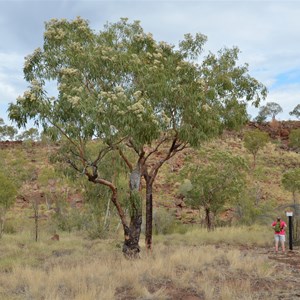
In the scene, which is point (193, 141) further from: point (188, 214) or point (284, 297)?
point (188, 214)

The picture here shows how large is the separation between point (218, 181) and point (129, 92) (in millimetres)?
14588

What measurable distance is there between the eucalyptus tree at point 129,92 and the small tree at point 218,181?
9.89m

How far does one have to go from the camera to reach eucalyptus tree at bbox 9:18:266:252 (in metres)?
10.9

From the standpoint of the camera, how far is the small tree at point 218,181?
83.1ft

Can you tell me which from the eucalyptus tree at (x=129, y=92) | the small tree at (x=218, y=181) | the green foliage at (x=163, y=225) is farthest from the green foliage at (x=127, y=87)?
the green foliage at (x=163, y=225)

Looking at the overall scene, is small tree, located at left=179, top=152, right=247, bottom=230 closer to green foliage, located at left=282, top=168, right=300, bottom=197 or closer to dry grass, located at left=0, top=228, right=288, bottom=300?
green foliage, located at left=282, top=168, right=300, bottom=197

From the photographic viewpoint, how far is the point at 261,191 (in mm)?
45094

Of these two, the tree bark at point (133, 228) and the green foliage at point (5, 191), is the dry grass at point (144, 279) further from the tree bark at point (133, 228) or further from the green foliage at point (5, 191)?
the green foliage at point (5, 191)

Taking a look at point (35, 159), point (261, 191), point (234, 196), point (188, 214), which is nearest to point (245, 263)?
point (234, 196)

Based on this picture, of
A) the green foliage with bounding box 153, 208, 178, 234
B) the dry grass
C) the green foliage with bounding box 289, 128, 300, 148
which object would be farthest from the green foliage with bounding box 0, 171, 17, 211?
the green foliage with bounding box 289, 128, 300, 148

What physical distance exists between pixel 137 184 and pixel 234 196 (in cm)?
1383

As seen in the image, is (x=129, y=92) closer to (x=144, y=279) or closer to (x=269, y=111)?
(x=144, y=279)

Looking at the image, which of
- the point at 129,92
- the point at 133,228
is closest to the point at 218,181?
the point at 133,228

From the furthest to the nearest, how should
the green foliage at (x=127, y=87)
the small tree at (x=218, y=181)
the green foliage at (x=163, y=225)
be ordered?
the green foliage at (x=163, y=225)
the small tree at (x=218, y=181)
the green foliage at (x=127, y=87)
